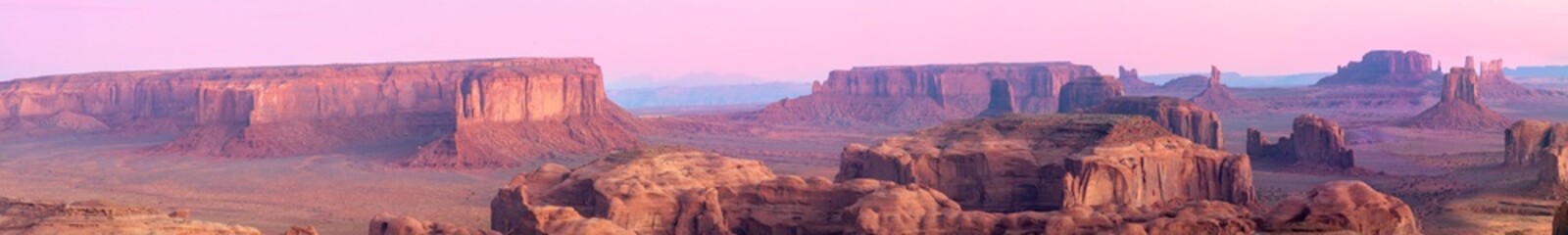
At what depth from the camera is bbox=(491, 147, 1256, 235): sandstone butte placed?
26875 mm

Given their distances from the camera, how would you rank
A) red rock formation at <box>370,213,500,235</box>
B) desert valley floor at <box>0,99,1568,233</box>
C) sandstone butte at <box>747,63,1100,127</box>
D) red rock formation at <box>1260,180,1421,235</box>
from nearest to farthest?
red rock formation at <box>1260,180,1421,235</box> → red rock formation at <box>370,213,500,235</box> → desert valley floor at <box>0,99,1568,233</box> → sandstone butte at <box>747,63,1100,127</box>

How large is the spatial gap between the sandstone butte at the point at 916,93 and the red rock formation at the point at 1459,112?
3847 cm

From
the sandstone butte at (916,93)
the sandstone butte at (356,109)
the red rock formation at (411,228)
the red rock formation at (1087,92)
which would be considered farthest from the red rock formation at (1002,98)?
the red rock formation at (411,228)

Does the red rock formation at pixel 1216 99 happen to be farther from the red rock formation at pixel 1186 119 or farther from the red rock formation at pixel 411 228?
the red rock formation at pixel 411 228

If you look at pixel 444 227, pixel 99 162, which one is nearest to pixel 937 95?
pixel 99 162

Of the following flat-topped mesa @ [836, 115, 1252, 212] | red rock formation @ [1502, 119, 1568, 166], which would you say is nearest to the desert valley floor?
red rock formation @ [1502, 119, 1568, 166]

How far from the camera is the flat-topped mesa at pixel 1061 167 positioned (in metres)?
37.6

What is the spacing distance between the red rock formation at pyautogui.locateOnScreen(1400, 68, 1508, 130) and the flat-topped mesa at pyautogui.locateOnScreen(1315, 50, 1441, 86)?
194 feet

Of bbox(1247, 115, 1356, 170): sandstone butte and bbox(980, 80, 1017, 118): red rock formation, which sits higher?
bbox(980, 80, 1017, 118): red rock formation

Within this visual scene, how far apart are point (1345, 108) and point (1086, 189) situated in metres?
109

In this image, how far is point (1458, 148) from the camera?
83250 mm

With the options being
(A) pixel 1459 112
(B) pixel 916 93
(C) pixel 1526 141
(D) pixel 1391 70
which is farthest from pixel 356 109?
(D) pixel 1391 70

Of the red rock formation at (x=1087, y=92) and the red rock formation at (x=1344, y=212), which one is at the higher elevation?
the red rock formation at (x=1087, y=92)

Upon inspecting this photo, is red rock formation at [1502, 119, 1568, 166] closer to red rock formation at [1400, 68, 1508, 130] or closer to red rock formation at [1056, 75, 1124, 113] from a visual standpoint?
red rock formation at [1056, 75, 1124, 113]
